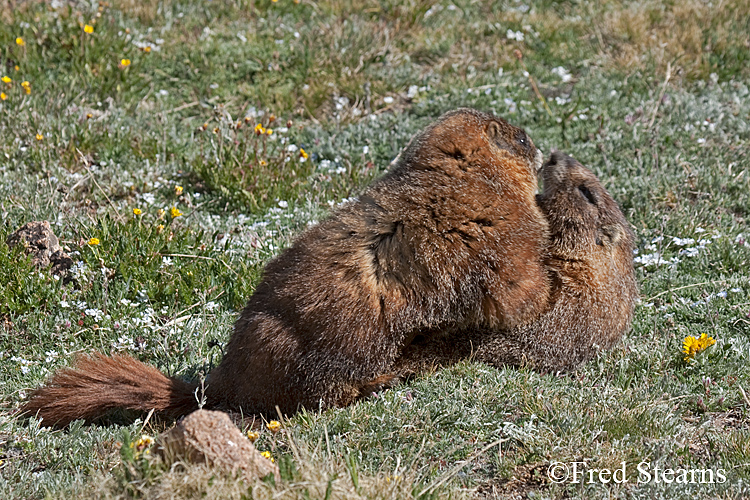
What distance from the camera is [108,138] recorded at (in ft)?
26.3

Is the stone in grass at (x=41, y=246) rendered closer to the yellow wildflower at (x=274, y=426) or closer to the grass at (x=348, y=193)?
the grass at (x=348, y=193)

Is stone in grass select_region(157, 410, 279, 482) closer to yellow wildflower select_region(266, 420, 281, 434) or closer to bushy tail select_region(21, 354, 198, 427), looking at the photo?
yellow wildflower select_region(266, 420, 281, 434)

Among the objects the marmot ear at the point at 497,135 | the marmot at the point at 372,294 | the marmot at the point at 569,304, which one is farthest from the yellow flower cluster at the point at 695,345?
the marmot ear at the point at 497,135

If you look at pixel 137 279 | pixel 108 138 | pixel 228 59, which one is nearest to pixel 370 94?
pixel 228 59

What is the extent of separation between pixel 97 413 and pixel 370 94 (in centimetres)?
509

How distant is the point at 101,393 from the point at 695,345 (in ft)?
12.0

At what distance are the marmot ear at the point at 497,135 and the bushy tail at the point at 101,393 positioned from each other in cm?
245

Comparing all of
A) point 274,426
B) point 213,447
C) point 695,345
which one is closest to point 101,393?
point 274,426

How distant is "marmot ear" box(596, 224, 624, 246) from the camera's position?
223 inches

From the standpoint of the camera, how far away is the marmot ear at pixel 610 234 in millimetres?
5664

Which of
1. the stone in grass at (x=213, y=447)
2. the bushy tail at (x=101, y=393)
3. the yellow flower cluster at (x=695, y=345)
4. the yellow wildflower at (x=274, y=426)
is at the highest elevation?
the stone in grass at (x=213, y=447)

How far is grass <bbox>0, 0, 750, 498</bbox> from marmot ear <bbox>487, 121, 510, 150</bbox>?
143 centimetres

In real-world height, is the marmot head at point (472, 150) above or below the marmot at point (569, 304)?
above

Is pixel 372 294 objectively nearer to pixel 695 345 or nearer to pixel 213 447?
pixel 213 447
